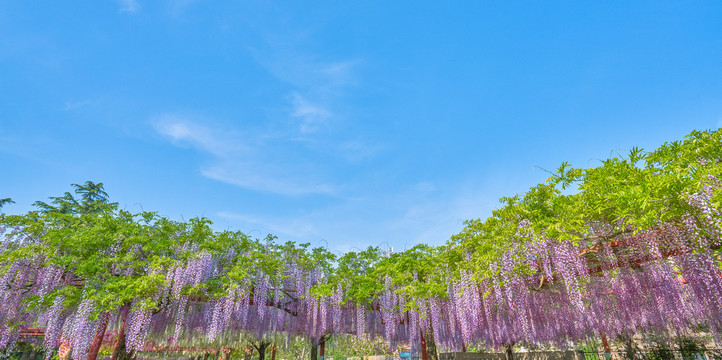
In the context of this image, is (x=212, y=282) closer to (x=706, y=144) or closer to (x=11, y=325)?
(x=11, y=325)

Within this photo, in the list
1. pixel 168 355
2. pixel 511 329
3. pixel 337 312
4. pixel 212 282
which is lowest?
A: pixel 168 355

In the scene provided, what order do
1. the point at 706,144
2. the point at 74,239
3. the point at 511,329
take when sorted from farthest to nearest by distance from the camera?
the point at 511,329 < the point at 74,239 < the point at 706,144

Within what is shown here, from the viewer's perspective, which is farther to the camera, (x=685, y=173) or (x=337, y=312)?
(x=337, y=312)

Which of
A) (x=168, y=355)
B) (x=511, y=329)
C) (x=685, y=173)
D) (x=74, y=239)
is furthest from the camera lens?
(x=168, y=355)

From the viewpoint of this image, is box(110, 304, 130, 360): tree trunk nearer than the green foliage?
No

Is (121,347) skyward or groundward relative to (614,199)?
groundward

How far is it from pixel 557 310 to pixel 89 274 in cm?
1542

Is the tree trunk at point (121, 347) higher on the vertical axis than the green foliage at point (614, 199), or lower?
lower

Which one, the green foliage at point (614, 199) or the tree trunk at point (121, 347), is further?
the tree trunk at point (121, 347)

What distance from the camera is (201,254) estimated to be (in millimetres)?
9516

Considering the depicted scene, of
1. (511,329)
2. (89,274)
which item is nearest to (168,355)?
(89,274)

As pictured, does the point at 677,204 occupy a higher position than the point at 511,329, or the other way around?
the point at 677,204

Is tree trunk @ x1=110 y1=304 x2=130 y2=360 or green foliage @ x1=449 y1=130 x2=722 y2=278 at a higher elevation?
green foliage @ x1=449 y1=130 x2=722 y2=278

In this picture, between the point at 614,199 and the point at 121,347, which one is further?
the point at 121,347
